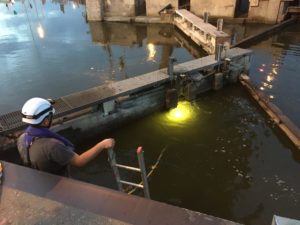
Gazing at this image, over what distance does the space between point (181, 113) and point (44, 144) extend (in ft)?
24.3

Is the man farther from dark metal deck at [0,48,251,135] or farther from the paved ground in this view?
dark metal deck at [0,48,251,135]

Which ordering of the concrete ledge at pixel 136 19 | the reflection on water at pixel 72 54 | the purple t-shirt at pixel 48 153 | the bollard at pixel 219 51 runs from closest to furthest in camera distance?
1. the purple t-shirt at pixel 48 153
2. the bollard at pixel 219 51
3. the reflection on water at pixel 72 54
4. the concrete ledge at pixel 136 19

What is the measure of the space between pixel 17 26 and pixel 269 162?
27576 mm

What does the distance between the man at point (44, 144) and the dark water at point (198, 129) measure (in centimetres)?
395

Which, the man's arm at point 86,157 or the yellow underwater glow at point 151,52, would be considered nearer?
the man's arm at point 86,157

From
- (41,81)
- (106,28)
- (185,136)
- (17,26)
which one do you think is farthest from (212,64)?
(17,26)

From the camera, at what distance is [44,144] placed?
3533 mm

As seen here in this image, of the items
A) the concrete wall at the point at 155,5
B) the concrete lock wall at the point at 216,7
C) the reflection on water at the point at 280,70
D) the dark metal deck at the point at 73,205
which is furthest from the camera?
the concrete wall at the point at 155,5

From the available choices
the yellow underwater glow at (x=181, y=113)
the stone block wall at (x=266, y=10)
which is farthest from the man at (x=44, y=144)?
the stone block wall at (x=266, y=10)

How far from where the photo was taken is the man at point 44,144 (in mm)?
3537

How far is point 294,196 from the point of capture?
6738 millimetres

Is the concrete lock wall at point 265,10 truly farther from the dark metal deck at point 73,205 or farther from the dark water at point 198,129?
the dark metal deck at point 73,205

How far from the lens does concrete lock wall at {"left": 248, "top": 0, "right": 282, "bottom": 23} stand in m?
22.0

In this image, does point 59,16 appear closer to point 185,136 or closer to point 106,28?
point 106,28
